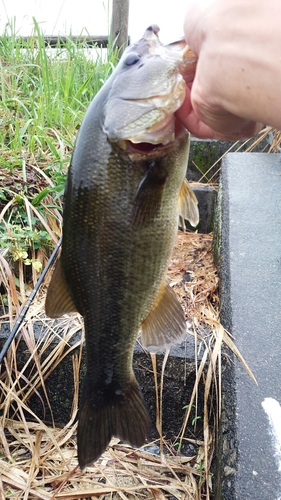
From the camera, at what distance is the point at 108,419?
1.39m

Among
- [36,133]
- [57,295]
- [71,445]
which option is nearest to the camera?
[57,295]

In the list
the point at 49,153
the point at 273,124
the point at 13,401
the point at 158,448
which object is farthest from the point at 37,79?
the point at 273,124

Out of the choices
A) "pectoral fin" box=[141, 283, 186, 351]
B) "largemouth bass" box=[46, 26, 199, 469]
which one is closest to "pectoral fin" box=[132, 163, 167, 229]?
"largemouth bass" box=[46, 26, 199, 469]

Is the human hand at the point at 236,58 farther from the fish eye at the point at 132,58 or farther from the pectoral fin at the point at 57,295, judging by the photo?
the pectoral fin at the point at 57,295

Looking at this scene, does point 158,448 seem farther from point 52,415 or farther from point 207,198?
point 207,198

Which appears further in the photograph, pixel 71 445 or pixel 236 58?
pixel 71 445

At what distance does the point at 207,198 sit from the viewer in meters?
3.42

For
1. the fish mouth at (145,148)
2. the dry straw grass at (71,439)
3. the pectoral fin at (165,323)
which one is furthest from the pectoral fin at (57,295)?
the dry straw grass at (71,439)

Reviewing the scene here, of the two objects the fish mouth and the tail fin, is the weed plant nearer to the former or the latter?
the tail fin

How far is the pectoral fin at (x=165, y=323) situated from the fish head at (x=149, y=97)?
0.45 meters

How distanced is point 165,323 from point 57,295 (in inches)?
12.9

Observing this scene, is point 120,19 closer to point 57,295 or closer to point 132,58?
point 132,58

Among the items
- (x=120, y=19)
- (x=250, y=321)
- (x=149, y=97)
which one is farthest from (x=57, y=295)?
(x=120, y=19)

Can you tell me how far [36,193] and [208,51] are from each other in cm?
200
